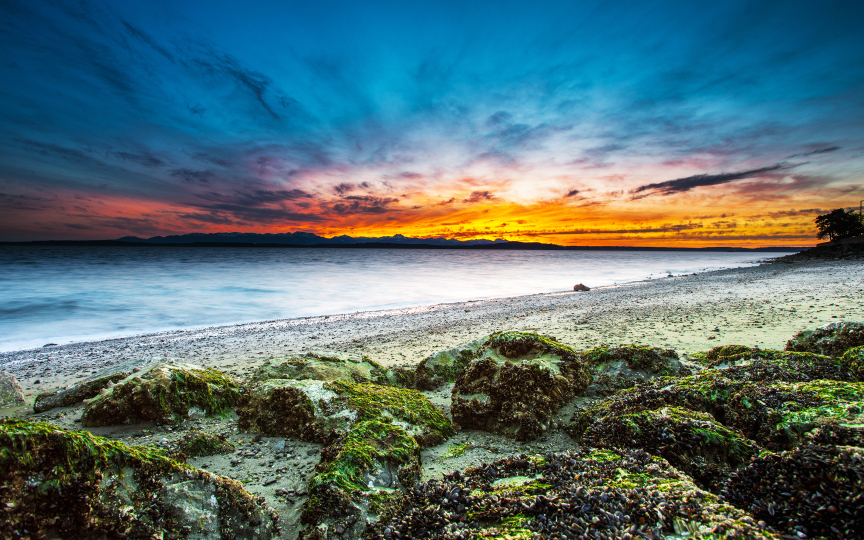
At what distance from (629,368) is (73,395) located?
28.2 feet

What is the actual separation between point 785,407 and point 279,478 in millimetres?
4821

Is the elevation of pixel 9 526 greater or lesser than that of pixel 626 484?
greater

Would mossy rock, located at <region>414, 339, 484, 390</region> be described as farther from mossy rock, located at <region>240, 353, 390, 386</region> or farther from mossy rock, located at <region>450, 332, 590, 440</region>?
mossy rock, located at <region>450, 332, 590, 440</region>

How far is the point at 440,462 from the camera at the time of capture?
3932 mm

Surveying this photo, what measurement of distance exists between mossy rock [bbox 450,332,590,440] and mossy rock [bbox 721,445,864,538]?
2184 mm

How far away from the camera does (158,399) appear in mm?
4660

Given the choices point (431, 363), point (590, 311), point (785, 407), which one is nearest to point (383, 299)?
point (590, 311)

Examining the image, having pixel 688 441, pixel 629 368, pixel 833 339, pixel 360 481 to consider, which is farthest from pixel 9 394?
pixel 833 339

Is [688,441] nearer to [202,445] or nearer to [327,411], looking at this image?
[327,411]

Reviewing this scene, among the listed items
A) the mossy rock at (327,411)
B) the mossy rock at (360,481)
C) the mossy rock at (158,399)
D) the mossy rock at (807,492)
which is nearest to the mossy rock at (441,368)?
the mossy rock at (327,411)

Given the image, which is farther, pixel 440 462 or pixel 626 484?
pixel 440 462

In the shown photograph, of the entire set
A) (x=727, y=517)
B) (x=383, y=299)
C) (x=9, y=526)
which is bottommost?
(x=383, y=299)

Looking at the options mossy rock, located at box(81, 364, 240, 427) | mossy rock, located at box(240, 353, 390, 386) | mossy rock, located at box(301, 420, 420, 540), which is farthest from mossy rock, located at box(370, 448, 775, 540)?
mossy rock, located at box(81, 364, 240, 427)

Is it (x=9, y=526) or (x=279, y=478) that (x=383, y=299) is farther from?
(x=9, y=526)
